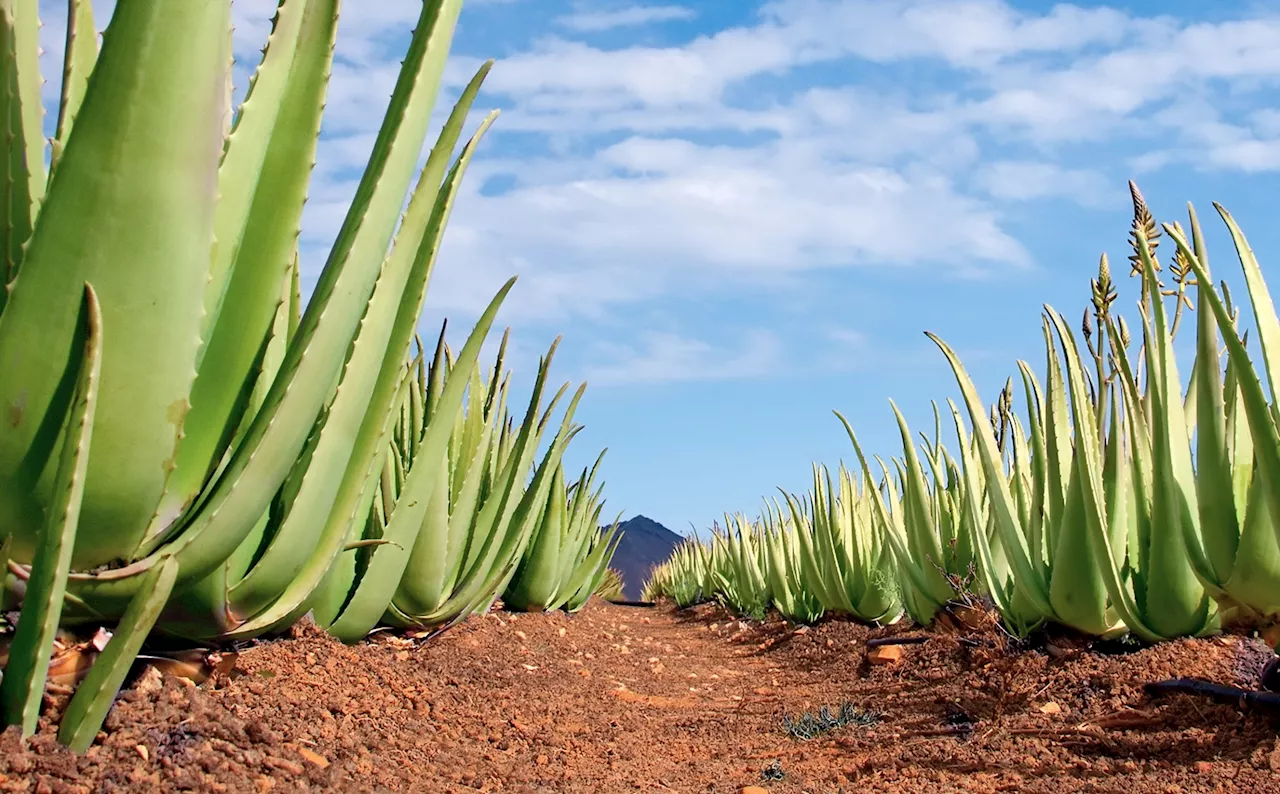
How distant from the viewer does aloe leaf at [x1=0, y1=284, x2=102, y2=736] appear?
1094 millimetres

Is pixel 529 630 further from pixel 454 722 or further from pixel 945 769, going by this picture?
pixel 945 769

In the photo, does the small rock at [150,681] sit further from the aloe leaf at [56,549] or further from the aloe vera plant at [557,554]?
the aloe vera plant at [557,554]

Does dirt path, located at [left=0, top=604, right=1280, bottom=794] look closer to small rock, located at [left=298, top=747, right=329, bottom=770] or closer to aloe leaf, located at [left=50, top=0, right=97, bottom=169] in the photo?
small rock, located at [left=298, top=747, right=329, bottom=770]

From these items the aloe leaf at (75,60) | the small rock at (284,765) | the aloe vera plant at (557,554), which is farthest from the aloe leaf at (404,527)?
the aloe vera plant at (557,554)

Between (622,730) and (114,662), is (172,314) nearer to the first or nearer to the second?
(114,662)

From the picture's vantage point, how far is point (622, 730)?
2742 millimetres

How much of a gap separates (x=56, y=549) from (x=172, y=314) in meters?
0.29

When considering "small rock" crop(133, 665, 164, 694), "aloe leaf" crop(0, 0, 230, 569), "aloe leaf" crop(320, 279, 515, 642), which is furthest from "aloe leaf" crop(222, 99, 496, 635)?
"aloe leaf" crop(320, 279, 515, 642)

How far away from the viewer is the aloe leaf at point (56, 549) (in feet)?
3.59

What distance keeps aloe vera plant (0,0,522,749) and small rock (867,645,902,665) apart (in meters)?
3.04

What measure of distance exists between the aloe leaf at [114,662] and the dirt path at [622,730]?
0.03 metres

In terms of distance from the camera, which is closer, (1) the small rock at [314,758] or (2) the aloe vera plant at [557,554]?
(1) the small rock at [314,758]

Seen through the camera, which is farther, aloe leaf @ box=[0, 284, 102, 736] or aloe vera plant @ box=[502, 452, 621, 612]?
aloe vera plant @ box=[502, 452, 621, 612]

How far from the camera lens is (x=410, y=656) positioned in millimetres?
2809
